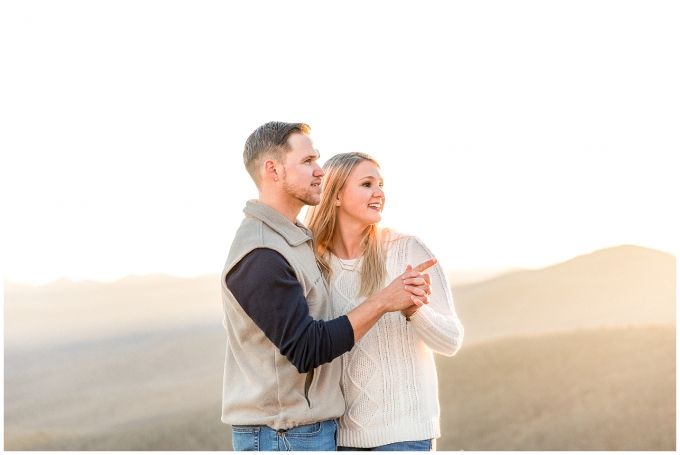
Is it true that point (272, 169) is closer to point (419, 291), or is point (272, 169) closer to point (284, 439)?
point (419, 291)

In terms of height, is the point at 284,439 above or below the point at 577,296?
above

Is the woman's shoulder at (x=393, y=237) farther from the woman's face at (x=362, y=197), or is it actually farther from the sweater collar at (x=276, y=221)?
the sweater collar at (x=276, y=221)

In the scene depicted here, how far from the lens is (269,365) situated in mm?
2863

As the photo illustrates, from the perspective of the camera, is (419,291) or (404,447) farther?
(404,447)

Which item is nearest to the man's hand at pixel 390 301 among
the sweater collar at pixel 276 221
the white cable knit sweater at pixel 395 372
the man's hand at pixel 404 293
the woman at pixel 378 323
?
the man's hand at pixel 404 293

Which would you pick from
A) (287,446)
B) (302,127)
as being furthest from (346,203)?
(287,446)

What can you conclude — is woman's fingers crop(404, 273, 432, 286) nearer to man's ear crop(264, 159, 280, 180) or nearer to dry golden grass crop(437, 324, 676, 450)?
man's ear crop(264, 159, 280, 180)

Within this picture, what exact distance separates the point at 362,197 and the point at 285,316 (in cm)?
99

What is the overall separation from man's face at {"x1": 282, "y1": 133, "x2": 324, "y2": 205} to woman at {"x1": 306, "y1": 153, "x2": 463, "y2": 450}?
45 cm

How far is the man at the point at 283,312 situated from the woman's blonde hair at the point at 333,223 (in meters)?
0.35

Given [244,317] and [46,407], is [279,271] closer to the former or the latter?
[244,317]

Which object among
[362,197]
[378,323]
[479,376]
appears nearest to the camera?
[378,323]

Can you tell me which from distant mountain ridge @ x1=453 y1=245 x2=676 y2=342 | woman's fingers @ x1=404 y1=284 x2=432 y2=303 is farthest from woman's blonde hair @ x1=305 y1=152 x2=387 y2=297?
distant mountain ridge @ x1=453 y1=245 x2=676 y2=342

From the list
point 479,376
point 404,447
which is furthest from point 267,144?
point 479,376
